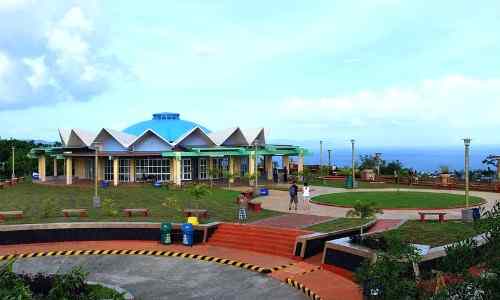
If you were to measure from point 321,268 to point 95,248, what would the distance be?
9628 mm

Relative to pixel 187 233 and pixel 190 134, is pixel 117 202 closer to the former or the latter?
pixel 187 233

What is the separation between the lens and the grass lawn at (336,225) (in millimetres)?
22750

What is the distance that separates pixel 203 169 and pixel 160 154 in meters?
5.80

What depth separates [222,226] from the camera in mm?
23734

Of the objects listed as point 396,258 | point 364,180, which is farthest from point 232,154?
point 396,258

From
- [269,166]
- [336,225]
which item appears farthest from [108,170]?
[336,225]

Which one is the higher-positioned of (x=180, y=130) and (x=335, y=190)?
(x=180, y=130)

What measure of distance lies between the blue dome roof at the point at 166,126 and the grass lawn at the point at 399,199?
20672 millimetres

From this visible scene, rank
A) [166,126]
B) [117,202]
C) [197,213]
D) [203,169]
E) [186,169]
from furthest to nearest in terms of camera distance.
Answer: [166,126]
[203,169]
[186,169]
[117,202]
[197,213]

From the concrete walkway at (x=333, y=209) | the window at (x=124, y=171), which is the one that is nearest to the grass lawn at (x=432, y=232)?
the concrete walkway at (x=333, y=209)

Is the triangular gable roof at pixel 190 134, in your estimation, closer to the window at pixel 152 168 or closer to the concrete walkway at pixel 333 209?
the window at pixel 152 168

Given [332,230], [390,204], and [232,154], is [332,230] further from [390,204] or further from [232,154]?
[232,154]

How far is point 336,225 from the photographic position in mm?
23672

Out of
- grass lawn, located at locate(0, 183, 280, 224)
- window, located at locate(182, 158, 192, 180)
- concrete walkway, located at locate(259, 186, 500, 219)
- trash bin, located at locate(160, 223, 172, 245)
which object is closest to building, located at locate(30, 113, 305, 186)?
window, located at locate(182, 158, 192, 180)
